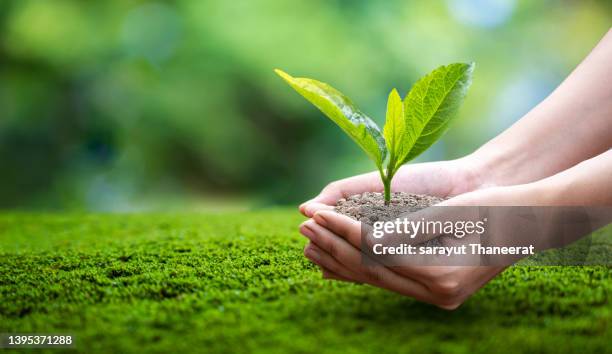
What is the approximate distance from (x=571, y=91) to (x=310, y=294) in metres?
0.61

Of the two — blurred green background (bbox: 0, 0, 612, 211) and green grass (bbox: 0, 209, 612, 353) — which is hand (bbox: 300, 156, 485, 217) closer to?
green grass (bbox: 0, 209, 612, 353)

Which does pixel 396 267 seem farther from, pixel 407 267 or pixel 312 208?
pixel 312 208

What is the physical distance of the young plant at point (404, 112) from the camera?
0.76 meters

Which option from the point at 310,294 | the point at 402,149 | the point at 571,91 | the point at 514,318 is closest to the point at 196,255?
the point at 310,294

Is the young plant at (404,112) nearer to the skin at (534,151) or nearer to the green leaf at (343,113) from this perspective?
the green leaf at (343,113)

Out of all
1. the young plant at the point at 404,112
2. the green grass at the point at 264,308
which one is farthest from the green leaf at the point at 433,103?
the green grass at the point at 264,308

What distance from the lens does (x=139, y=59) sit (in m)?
2.99

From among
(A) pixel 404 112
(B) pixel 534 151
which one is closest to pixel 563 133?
(B) pixel 534 151

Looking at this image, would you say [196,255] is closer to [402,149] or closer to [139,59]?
[402,149]

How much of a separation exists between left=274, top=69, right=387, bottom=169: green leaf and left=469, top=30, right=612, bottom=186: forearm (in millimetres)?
276

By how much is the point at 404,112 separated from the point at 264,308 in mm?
342

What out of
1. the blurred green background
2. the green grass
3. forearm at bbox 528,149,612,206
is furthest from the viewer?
the blurred green background

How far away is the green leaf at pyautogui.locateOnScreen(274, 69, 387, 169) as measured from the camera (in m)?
0.76

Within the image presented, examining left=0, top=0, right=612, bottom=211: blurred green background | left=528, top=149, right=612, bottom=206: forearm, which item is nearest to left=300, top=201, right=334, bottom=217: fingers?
left=528, top=149, right=612, bottom=206: forearm
